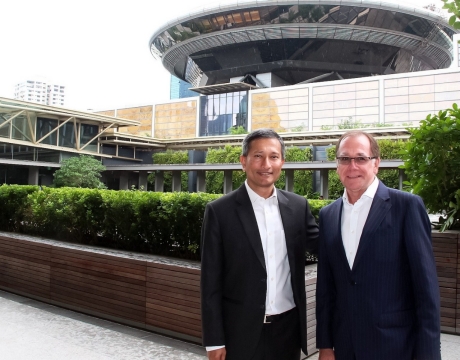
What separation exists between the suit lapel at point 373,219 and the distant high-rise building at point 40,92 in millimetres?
118321

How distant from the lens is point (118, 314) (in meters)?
5.31

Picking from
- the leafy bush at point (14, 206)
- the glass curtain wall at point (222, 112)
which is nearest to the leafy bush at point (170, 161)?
the glass curtain wall at point (222, 112)

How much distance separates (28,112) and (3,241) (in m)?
34.1

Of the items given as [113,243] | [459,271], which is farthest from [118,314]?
[459,271]

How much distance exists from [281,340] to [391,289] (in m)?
0.71

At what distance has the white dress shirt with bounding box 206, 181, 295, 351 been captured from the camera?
2533 millimetres

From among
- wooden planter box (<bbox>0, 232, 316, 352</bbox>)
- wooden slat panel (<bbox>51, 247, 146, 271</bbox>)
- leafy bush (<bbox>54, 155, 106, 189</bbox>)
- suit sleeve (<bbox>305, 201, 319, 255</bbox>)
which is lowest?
wooden planter box (<bbox>0, 232, 316, 352</bbox>)

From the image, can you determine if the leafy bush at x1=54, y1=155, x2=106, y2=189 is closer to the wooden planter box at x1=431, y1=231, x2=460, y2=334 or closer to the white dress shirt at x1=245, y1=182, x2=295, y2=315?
the wooden planter box at x1=431, y1=231, x2=460, y2=334

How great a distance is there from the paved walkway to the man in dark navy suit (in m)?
2.26

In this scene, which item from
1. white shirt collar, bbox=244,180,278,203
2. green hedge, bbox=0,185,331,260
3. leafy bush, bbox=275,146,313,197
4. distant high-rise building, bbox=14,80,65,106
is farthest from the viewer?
distant high-rise building, bbox=14,80,65,106

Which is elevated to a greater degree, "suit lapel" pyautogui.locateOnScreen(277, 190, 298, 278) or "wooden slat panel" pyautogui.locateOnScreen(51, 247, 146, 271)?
"suit lapel" pyautogui.locateOnScreen(277, 190, 298, 278)

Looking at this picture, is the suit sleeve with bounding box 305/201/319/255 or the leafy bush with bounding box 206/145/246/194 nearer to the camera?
the suit sleeve with bounding box 305/201/319/255

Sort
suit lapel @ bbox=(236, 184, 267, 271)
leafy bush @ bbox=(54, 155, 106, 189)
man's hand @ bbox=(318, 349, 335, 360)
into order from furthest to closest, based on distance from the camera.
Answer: leafy bush @ bbox=(54, 155, 106, 189) < suit lapel @ bbox=(236, 184, 267, 271) < man's hand @ bbox=(318, 349, 335, 360)

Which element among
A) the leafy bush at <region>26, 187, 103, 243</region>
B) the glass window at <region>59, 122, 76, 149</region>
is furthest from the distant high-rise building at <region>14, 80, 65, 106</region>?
the leafy bush at <region>26, 187, 103, 243</region>
